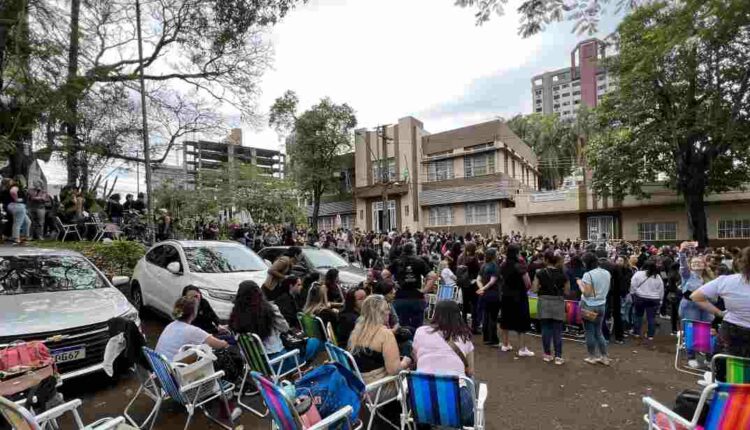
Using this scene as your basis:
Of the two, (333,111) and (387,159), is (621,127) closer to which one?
(387,159)

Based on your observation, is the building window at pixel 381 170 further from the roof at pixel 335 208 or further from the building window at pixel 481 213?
the building window at pixel 481 213

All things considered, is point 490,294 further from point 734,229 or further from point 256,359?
point 734,229

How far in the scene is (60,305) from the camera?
4.96 metres

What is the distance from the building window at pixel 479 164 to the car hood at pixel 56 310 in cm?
2648

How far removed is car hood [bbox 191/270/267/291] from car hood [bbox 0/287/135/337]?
1306 mm

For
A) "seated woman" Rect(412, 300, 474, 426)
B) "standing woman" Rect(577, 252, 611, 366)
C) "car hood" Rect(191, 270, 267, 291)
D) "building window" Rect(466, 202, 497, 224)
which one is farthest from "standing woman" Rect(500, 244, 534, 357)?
"building window" Rect(466, 202, 497, 224)

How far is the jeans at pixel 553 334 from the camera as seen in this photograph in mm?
6117

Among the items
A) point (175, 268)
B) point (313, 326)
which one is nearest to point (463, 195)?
point (175, 268)

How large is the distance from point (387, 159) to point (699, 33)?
2937 centimetres

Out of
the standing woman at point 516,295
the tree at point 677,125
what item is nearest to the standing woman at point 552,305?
the standing woman at point 516,295

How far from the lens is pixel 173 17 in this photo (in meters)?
13.4

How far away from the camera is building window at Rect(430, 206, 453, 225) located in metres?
31.3

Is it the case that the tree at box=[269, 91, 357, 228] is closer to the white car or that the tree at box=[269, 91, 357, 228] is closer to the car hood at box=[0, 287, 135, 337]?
the white car

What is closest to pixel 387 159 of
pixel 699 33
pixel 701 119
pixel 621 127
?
pixel 621 127
